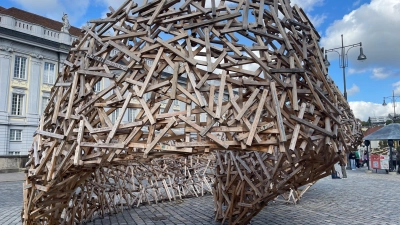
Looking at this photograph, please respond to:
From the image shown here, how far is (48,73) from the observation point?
34594 mm

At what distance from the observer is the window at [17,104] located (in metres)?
32.1

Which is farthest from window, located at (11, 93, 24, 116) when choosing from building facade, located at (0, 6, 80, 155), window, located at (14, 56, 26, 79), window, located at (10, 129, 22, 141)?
window, located at (14, 56, 26, 79)

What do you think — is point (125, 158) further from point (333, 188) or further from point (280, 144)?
point (333, 188)

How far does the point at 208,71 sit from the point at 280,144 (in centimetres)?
154

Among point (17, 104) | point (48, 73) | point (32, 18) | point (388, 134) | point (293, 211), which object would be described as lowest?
point (293, 211)

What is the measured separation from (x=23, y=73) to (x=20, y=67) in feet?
2.01

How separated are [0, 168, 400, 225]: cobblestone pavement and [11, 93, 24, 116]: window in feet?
62.8

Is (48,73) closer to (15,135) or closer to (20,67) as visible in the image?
(20,67)

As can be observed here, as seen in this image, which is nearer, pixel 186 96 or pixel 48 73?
pixel 186 96

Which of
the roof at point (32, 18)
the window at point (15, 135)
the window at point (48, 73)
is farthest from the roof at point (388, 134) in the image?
the roof at point (32, 18)

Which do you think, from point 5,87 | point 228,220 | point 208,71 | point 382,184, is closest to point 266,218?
point 228,220

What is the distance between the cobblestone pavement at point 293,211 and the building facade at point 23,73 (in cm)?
1859

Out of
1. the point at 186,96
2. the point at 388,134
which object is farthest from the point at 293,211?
the point at 388,134

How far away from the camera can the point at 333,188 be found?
16.6m
